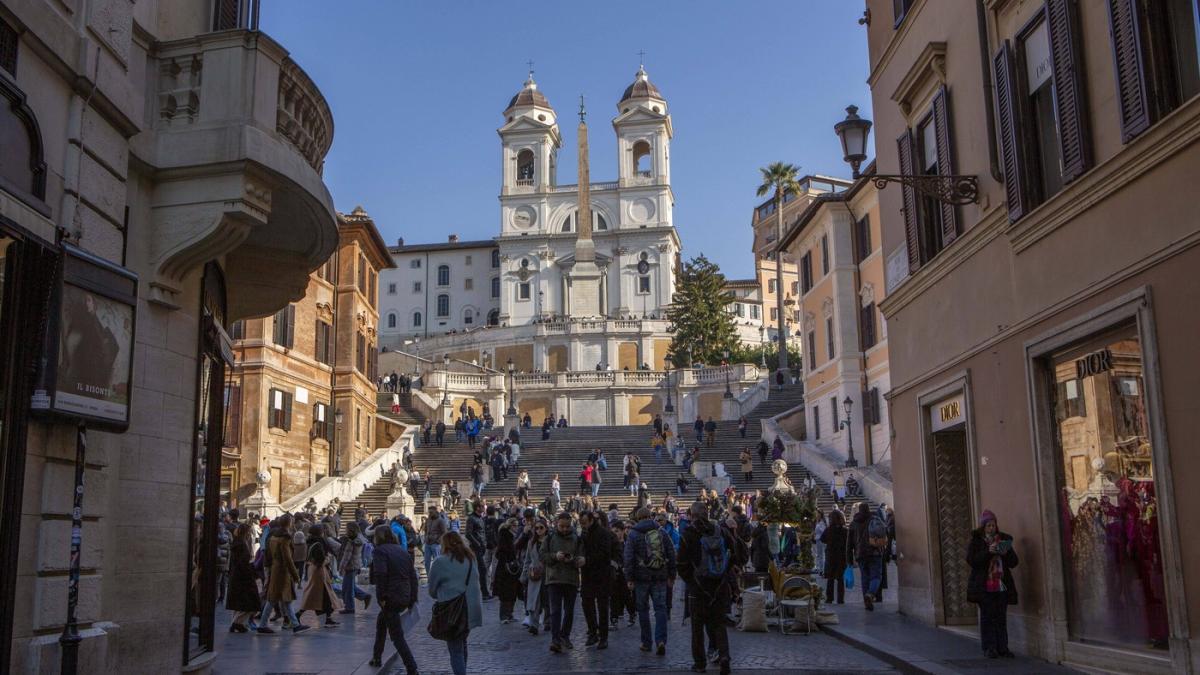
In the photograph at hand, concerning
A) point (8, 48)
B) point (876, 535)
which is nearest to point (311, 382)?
point (876, 535)

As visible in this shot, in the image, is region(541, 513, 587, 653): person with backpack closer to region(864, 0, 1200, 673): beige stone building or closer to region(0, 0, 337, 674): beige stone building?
region(0, 0, 337, 674): beige stone building

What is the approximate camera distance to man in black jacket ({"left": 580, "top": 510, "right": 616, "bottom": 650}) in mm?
14016

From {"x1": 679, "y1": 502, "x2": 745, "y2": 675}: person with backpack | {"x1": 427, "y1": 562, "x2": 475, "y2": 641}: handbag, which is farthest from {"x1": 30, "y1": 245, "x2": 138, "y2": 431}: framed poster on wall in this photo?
{"x1": 679, "y1": 502, "x2": 745, "y2": 675}: person with backpack

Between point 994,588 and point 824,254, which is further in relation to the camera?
point 824,254

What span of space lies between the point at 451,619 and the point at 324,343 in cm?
3640

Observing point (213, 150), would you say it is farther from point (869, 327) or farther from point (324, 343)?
point (324, 343)

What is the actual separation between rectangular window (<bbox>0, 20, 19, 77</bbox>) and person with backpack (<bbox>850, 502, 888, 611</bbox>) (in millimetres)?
14090

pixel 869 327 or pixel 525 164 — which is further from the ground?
pixel 525 164

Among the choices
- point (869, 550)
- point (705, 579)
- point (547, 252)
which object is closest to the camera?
point (705, 579)

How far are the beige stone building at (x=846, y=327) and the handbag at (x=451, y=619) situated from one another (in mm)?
30337

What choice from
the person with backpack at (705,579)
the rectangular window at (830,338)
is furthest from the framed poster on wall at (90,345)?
the rectangular window at (830,338)

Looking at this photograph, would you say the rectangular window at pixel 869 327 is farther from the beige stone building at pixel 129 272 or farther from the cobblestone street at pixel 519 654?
the beige stone building at pixel 129 272

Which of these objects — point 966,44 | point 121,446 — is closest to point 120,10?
point 121,446

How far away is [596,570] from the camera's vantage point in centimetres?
1399
